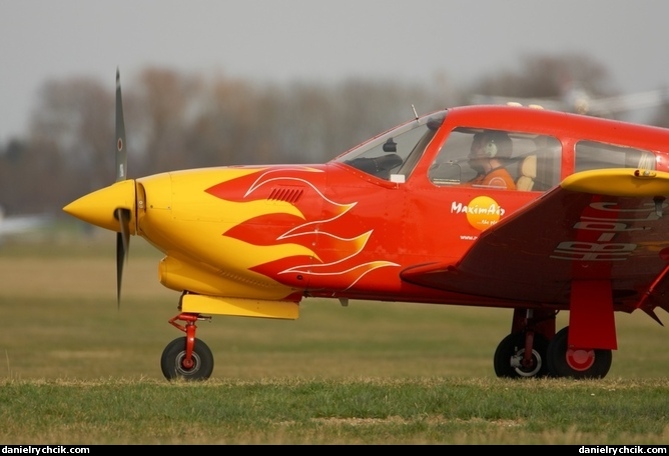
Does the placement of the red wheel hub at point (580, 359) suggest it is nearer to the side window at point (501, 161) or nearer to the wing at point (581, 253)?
the wing at point (581, 253)

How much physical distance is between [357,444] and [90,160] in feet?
212

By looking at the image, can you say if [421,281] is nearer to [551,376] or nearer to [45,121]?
[551,376]

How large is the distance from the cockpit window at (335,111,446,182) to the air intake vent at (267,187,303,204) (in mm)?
616

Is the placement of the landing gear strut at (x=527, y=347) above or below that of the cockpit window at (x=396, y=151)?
below

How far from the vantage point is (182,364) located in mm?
10344

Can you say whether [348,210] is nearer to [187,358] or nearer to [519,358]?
[187,358]

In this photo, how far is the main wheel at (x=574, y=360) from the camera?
10.6 meters

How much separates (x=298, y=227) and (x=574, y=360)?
2827 millimetres

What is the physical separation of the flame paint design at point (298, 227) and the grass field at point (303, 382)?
1.04m

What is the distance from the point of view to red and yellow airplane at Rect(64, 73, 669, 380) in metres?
10.2

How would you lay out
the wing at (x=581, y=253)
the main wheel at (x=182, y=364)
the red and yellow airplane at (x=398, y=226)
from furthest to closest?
1. the main wheel at (x=182, y=364)
2. the red and yellow airplane at (x=398, y=226)
3. the wing at (x=581, y=253)

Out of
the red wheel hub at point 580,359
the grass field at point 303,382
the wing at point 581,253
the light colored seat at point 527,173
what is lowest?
the grass field at point 303,382

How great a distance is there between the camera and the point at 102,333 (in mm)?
30281

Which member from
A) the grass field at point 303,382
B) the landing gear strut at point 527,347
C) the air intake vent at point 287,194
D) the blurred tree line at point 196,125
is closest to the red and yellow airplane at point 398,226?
the air intake vent at point 287,194
